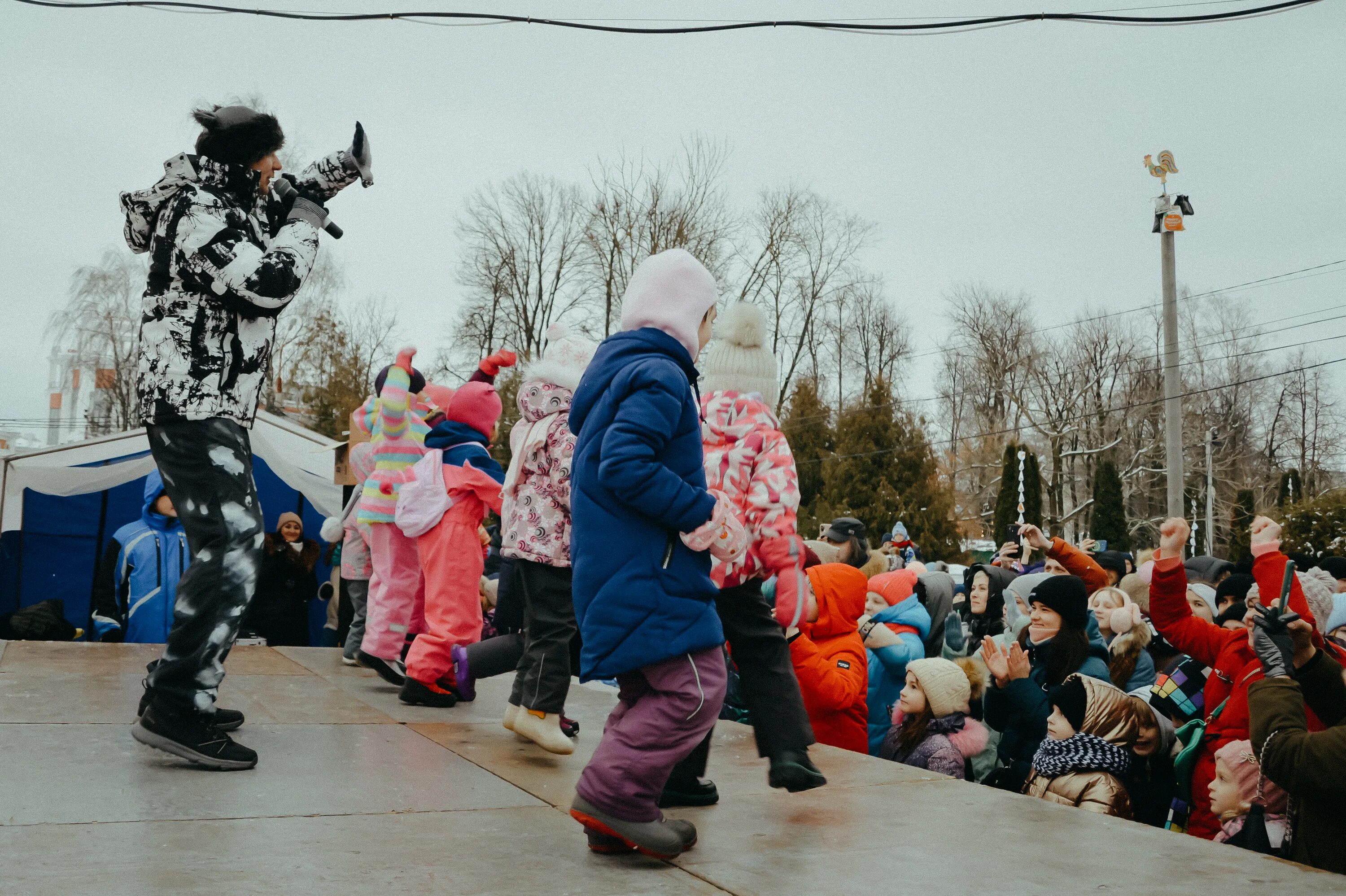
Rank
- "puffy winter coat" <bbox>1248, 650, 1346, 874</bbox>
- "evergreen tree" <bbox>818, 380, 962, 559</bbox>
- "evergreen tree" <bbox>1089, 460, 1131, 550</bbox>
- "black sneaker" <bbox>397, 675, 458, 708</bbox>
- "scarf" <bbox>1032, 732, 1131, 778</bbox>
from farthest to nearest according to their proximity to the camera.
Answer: "evergreen tree" <bbox>1089, 460, 1131, 550</bbox>, "evergreen tree" <bbox>818, 380, 962, 559</bbox>, "black sneaker" <bbox>397, 675, 458, 708</bbox>, "scarf" <bbox>1032, 732, 1131, 778</bbox>, "puffy winter coat" <bbox>1248, 650, 1346, 874</bbox>

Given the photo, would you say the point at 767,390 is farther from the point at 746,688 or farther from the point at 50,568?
the point at 50,568

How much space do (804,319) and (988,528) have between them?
2250 cm

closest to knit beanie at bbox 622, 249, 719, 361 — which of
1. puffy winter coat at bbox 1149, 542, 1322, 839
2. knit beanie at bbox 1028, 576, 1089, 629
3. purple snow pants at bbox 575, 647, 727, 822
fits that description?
purple snow pants at bbox 575, 647, 727, 822

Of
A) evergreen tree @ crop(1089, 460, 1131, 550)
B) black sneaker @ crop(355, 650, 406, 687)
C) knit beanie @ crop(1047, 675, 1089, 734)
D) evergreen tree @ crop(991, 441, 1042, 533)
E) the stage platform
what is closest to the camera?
the stage platform

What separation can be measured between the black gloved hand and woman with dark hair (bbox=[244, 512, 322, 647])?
7.75 meters

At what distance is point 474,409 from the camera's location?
5641mm

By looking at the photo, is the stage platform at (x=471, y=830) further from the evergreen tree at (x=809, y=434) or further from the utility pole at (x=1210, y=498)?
the utility pole at (x=1210, y=498)

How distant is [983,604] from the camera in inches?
298

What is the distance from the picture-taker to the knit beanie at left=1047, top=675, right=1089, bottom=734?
167 inches

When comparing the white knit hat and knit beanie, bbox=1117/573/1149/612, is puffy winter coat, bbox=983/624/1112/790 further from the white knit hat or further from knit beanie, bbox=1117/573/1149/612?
knit beanie, bbox=1117/573/1149/612

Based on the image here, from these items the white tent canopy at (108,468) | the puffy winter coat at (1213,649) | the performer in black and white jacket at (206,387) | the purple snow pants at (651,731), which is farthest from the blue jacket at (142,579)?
the puffy winter coat at (1213,649)

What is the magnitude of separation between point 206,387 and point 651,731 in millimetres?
1883

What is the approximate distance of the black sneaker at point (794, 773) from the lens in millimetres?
3199

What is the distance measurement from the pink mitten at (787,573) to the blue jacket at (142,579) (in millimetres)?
5545
